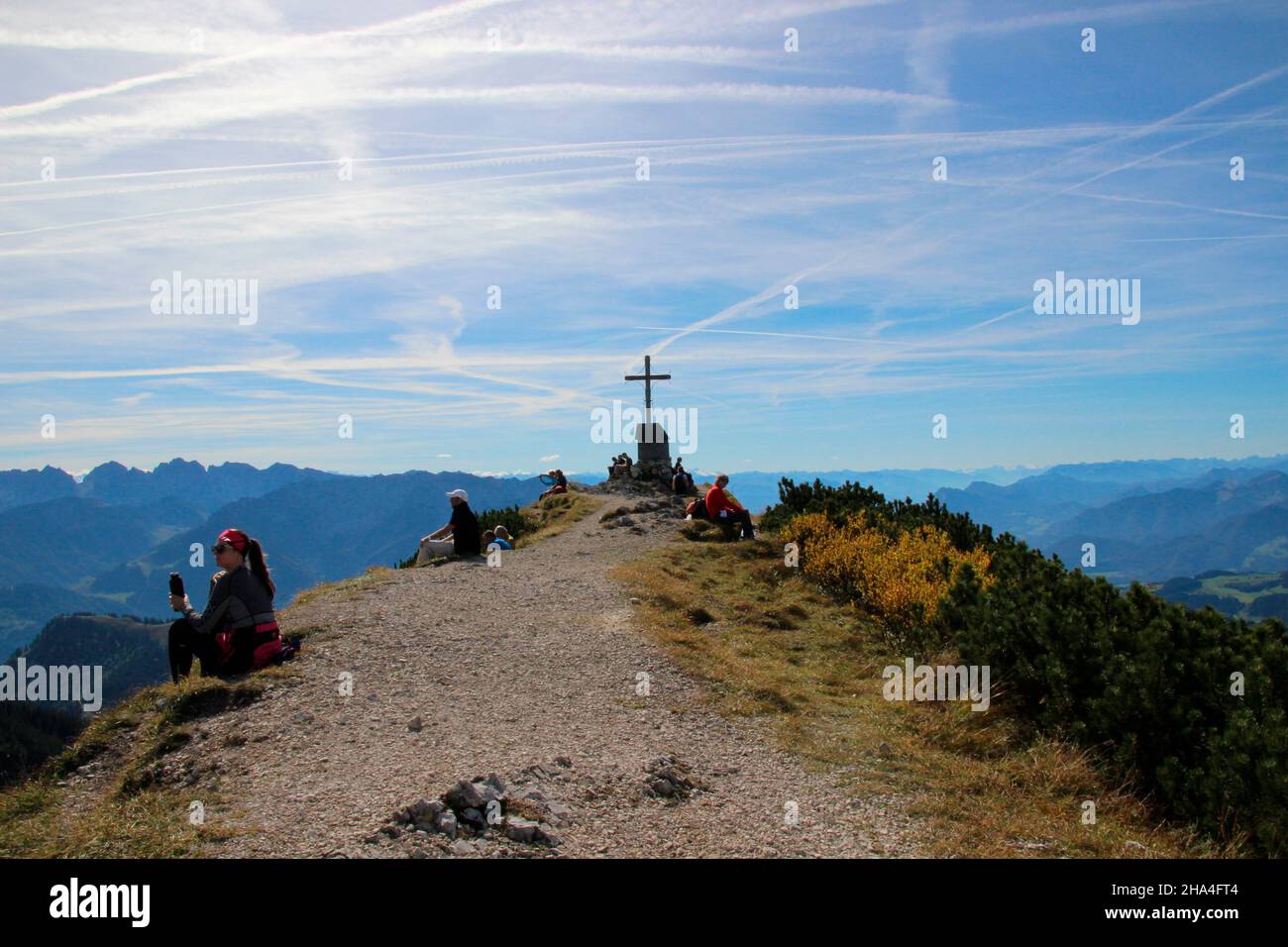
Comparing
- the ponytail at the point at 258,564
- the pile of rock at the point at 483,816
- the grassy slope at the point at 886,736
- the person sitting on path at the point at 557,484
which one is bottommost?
the grassy slope at the point at 886,736

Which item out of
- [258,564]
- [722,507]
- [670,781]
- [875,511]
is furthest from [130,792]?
[875,511]

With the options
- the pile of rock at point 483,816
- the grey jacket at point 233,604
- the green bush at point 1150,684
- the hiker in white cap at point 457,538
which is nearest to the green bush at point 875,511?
the green bush at point 1150,684

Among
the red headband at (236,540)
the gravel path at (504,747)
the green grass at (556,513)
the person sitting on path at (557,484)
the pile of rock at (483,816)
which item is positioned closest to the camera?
the pile of rock at (483,816)

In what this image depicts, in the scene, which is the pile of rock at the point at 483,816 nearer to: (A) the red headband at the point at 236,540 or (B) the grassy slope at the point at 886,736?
(B) the grassy slope at the point at 886,736

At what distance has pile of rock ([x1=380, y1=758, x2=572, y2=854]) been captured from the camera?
606 centimetres

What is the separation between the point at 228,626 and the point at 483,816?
6.40m

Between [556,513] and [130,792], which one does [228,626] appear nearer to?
[130,792]

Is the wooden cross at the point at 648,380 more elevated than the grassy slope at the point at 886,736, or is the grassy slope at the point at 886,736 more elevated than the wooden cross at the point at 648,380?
the wooden cross at the point at 648,380

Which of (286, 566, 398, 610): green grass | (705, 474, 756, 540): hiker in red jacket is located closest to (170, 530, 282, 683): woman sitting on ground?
(286, 566, 398, 610): green grass

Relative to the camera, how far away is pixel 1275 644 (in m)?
8.93

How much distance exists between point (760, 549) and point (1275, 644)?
1376 cm

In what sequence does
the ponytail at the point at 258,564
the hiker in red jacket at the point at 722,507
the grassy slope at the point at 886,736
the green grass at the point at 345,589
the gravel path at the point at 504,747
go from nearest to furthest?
the gravel path at the point at 504,747 → the grassy slope at the point at 886,736 → the ponytail at the point at 258,564 → the green grass at the point at 345,589 → the hiker in red jacket at the point at 722,507

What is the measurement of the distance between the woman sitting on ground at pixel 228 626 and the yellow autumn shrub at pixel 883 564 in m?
10.6

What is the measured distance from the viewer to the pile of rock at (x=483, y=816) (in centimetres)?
606
